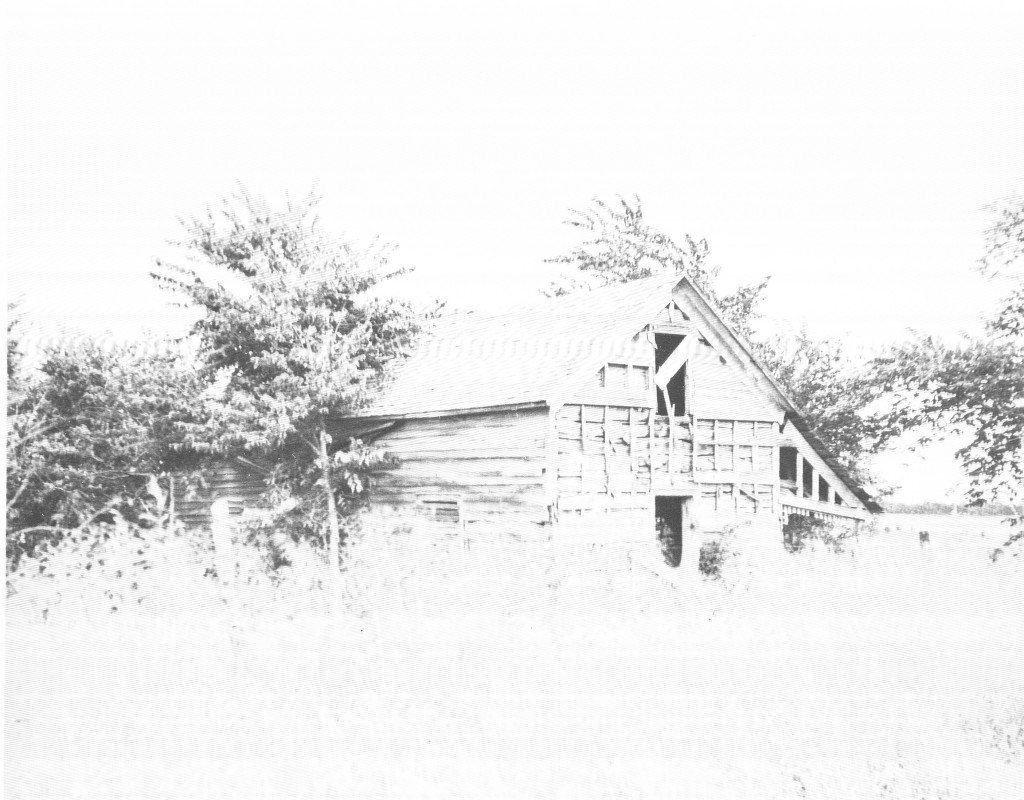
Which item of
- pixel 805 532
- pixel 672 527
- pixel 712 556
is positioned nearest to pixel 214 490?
pixel 672 527

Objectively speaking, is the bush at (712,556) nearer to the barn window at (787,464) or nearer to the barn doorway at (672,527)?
the barn doorway at (672,527)

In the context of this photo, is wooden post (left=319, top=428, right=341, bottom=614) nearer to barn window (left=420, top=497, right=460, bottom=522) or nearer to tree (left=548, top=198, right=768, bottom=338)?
barn window (left=420, top=497, right=460, bottom=522)

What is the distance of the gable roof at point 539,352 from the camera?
34.3ft

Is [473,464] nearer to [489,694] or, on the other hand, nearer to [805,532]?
[489,694]

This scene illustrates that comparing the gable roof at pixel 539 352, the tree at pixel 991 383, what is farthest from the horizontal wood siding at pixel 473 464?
the tree at pixel 991 383

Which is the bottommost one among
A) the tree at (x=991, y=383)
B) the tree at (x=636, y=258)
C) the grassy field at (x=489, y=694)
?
the grassy field at (x=489, y=694)

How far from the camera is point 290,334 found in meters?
8.52

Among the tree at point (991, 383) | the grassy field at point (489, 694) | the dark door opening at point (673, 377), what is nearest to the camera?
the grassy field at point (489, 694)

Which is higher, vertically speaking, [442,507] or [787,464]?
[787,464]

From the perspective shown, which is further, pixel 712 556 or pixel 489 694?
pixel 712 556

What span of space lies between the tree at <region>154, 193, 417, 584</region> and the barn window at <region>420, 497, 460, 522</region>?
1092 mm

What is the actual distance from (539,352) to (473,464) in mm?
1787

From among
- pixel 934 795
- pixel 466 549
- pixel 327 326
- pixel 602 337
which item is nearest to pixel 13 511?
pixel 327 326

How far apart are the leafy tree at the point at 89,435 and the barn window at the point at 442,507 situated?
12.4 ft
